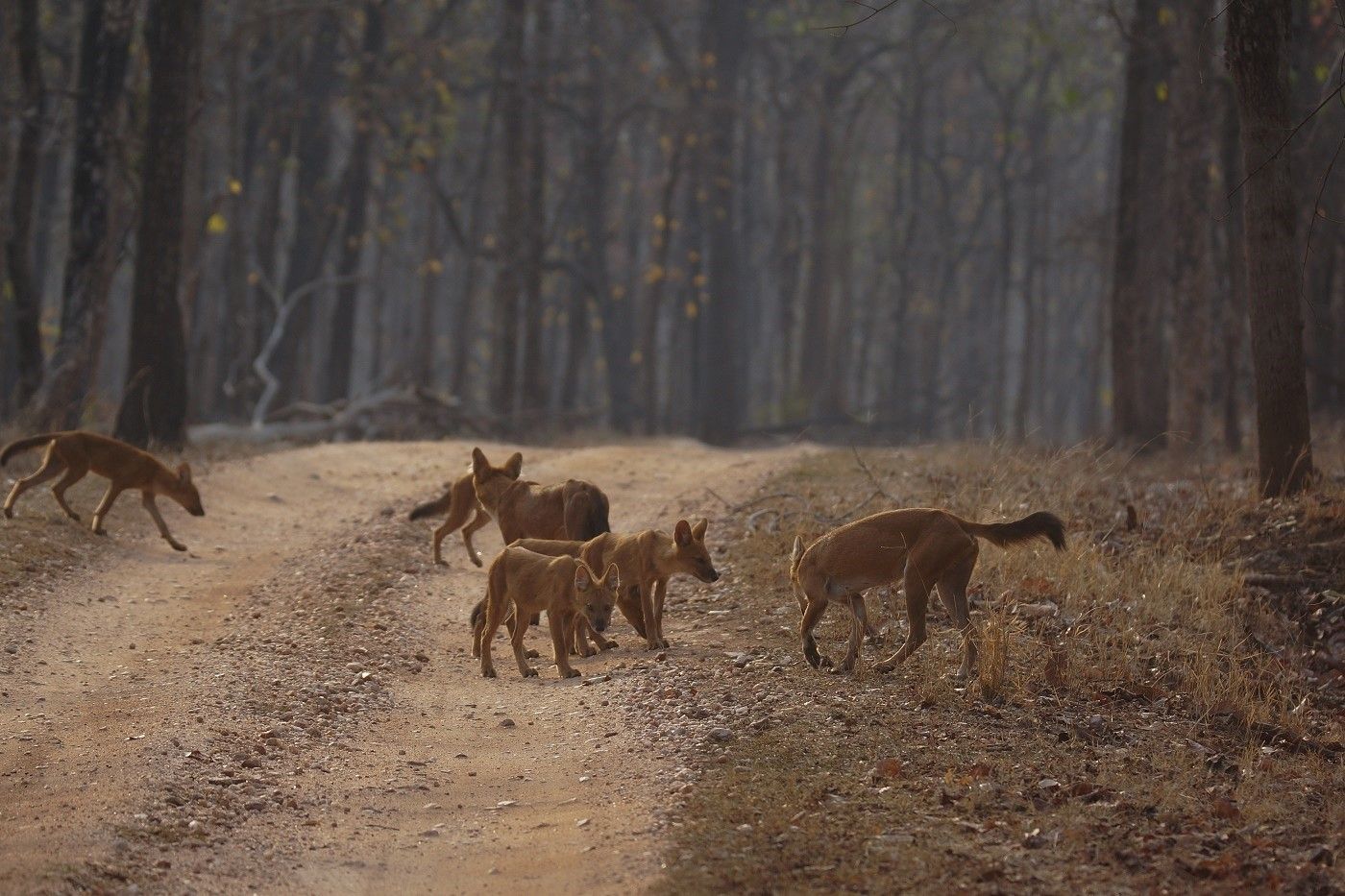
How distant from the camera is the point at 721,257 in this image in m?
34.2

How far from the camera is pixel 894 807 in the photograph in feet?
23.1

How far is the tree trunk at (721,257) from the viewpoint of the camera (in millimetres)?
34219

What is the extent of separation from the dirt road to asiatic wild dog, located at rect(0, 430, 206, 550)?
0.26 meters

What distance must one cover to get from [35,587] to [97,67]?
12.7 metres

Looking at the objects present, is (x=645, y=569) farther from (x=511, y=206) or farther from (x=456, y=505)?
(x=511, y=206)

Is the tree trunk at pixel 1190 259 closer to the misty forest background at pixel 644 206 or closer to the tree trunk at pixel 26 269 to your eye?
the misty forest background at pixel 644 206

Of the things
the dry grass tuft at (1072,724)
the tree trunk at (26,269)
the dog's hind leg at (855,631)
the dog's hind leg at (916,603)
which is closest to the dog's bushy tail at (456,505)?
the dry grass tuft at (1072,724)

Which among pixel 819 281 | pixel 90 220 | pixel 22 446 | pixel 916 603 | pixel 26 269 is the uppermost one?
pixel 819 281

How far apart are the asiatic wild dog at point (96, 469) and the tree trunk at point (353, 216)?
17.9 m

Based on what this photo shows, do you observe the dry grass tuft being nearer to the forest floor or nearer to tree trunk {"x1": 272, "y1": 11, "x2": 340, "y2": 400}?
the forest floor

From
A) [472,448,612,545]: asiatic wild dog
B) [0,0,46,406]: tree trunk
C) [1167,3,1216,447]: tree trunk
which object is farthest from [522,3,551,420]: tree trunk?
[472,448,612,545]: asiatic wild dog

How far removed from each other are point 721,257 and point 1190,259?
1491 centimetres

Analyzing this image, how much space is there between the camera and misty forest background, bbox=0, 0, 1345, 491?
19.8 metres

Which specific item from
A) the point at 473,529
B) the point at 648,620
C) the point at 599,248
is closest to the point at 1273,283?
the point at 648,620
